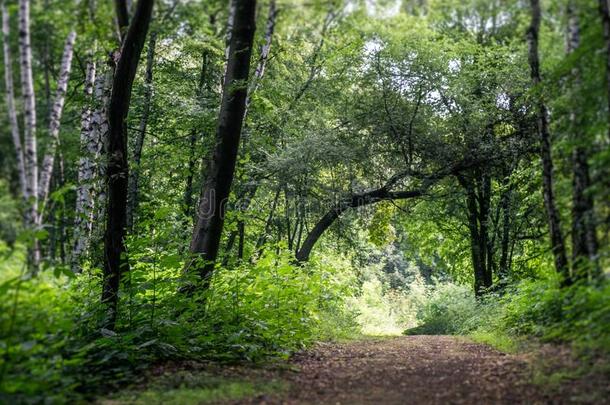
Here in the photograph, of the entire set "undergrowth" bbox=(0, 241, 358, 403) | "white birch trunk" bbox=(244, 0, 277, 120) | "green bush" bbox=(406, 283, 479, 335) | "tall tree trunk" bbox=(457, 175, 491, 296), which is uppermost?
"white birch trunk" bbox=(244, 0, 277, 120)

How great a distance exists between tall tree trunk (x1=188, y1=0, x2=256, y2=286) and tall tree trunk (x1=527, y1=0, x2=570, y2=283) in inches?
160

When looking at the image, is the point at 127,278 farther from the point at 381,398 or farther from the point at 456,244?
the point at 456,244

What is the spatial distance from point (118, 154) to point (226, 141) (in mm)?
1782

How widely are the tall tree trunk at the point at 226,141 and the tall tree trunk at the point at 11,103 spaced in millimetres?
3010

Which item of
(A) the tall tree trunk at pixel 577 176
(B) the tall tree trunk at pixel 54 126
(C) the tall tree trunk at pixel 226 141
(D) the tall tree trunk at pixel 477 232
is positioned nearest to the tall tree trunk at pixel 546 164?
(A) the tall tree trunk at pixel 577 176

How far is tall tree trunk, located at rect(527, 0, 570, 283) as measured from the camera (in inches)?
254

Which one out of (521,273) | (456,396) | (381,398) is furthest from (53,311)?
(521,273)

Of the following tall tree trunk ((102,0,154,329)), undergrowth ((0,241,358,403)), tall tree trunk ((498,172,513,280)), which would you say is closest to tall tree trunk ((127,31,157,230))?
undergrowth ((0,241,358,403))

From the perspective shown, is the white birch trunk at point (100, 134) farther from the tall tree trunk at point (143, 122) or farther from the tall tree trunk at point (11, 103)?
the tall tree trunk at point (11, 103)

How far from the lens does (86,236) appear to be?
9695mm

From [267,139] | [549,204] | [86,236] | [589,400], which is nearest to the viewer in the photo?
[589,400]

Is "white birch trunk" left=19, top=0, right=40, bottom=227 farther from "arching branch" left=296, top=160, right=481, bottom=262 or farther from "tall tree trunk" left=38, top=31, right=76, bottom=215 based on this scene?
"arching branch" left=296, top=160, right=481, bottom=262

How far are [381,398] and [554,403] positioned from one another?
154cm

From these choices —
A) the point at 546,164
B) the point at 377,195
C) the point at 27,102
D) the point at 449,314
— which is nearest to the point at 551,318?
the point at 546,164
